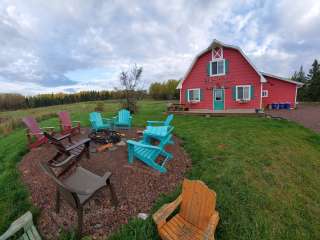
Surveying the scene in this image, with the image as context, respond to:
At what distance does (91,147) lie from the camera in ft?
14.6

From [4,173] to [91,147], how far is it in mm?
1823

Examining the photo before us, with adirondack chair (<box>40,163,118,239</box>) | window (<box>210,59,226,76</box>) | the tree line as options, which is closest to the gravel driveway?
window (<box>210,59,226,76</box>)

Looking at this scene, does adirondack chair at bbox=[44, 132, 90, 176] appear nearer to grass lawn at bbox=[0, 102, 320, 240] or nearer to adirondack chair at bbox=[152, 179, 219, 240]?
grass lawn at bbox=[0, 102, 320, 240]

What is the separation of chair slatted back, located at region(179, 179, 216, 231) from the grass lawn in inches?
13.6

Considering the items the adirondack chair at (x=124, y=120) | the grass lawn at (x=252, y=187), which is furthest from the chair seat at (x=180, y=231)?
the adirondack chair at (x=124, y=120)

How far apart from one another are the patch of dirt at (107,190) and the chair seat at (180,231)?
0.51 meters

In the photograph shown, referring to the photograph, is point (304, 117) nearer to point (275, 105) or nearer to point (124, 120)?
point (275, 105)

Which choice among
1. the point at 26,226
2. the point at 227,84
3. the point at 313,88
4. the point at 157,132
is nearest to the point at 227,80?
the point at 227,84

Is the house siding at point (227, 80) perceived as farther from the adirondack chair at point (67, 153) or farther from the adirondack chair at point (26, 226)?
the adirondack chair at point (26, 226)

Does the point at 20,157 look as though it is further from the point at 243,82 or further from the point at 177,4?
the point at 243,82

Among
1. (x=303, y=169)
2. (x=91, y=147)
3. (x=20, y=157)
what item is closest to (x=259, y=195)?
(x=303, y=169)

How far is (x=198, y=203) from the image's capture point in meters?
1.95

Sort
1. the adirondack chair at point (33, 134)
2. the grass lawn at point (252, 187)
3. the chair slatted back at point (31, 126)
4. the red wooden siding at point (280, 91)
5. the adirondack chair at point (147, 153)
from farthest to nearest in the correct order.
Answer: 1. the red wooden siding at point (280, 91)
2. the chair slatted back at point (31, 126)
3. the adirondack chair at point (33, 134)
4. the adirondack chair at point (147, 153)
5. the grass lawn at point (252, 187)

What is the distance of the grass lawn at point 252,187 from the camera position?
2037mm
